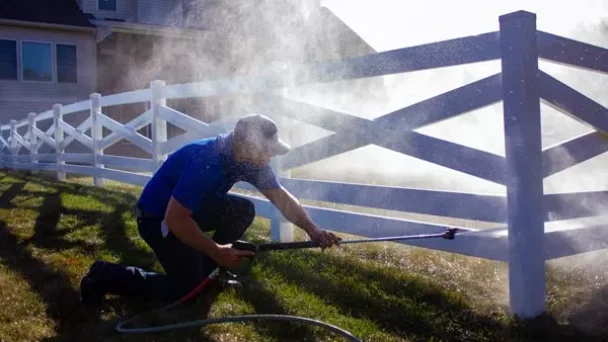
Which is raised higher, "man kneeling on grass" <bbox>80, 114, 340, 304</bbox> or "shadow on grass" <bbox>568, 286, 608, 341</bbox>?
"man kneeling on grass" <bbox>80, 114, 340, 304</bbox>

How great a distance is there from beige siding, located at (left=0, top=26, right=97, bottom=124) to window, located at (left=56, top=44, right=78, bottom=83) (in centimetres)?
12

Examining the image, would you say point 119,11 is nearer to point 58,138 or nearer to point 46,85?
point 46,85

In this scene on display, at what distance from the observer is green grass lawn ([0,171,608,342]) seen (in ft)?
9.45

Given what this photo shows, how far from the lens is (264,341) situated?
2.78 metres

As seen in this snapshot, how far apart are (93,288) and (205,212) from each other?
0.67m

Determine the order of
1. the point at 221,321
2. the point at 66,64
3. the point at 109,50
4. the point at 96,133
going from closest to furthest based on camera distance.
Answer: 1. the point at 221,321
2. the point at 96,133
3. the point at 66,64
4. the point at 109,50

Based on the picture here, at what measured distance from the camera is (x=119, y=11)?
18.6 metres

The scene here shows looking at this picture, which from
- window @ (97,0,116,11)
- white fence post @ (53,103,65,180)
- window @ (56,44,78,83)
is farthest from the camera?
window @ (97,0,116,11)

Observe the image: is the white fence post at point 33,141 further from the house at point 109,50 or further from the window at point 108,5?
the window at point 108,5

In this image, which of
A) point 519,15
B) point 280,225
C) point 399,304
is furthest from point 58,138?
point 519,15

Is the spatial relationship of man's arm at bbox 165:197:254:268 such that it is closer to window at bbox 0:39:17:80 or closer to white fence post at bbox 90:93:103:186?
white fence post at bbox 90:93:103:186

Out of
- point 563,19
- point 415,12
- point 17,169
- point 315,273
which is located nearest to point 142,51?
point 17,169

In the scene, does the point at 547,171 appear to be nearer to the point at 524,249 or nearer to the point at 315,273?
the point at 524,249

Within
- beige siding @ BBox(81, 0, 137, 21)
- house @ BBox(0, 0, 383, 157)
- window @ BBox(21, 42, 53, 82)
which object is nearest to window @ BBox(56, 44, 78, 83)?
house @ BBox(0, 0, 383, 157)
